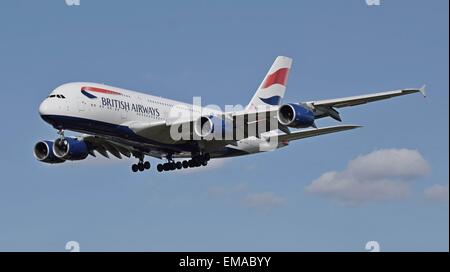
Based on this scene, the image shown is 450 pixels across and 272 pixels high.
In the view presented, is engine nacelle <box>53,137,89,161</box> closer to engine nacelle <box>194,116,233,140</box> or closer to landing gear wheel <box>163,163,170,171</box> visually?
landing gear wheel <box>163,163,170,171</box>

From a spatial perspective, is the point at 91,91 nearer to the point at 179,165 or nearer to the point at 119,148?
the point at 119,148

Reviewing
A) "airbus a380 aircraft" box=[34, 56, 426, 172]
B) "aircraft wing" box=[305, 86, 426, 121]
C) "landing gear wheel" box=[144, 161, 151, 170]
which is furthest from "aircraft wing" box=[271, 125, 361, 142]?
"landing gear wheel" box=[144, 161, 151, 170]

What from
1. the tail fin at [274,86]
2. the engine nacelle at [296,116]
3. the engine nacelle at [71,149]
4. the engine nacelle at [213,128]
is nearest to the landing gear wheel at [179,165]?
the engine nacelle at [213,128]

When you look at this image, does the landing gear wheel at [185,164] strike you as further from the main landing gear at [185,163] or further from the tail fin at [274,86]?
the tail fin at [274,86]

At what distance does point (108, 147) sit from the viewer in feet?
200

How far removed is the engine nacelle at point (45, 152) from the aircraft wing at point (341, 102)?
1876 centimetres

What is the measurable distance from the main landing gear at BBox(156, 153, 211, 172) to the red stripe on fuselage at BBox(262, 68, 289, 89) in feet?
30.4

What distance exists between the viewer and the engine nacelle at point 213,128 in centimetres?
5616

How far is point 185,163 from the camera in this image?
6069 cm

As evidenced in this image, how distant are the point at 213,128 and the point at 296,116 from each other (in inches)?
249

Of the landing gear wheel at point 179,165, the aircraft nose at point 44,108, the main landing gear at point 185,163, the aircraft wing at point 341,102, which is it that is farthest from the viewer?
the landing gear wheel at point 179,165

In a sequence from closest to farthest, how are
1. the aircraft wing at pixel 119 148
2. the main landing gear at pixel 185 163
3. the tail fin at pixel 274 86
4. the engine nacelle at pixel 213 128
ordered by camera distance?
the engine nacelle at pixel 213 128 < the aircraft wing at pixel 119 148 < the main landing gear at pixel 185 163 < the tail fin at pixel 274 86
